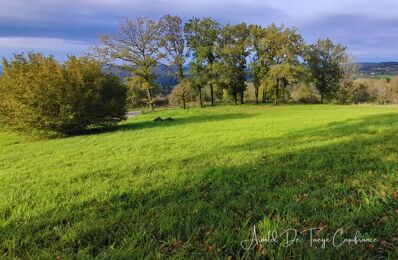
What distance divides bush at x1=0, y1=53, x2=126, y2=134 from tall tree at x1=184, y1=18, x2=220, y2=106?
28.3 m

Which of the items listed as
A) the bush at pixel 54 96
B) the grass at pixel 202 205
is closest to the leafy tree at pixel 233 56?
the bush at pixel 54 96

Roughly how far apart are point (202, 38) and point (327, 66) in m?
25.1

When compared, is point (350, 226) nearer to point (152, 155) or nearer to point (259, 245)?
point (259, 245)

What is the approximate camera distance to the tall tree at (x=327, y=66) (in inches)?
2375

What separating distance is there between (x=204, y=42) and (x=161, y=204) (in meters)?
47.3

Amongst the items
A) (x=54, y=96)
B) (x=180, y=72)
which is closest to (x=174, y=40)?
(x=180, y=72)

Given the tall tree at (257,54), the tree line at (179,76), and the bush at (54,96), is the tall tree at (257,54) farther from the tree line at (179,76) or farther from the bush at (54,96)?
the bush at (54,96)

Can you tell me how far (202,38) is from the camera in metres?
49.7

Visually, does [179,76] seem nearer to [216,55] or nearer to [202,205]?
[216,55]

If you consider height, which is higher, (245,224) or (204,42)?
(204,42)

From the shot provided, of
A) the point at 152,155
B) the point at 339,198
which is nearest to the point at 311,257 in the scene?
the point at 339,198

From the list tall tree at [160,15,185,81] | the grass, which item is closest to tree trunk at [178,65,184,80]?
tall tree at [160,15,185,81]

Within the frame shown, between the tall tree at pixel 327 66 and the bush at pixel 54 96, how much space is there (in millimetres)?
47259

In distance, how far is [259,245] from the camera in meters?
3.26
